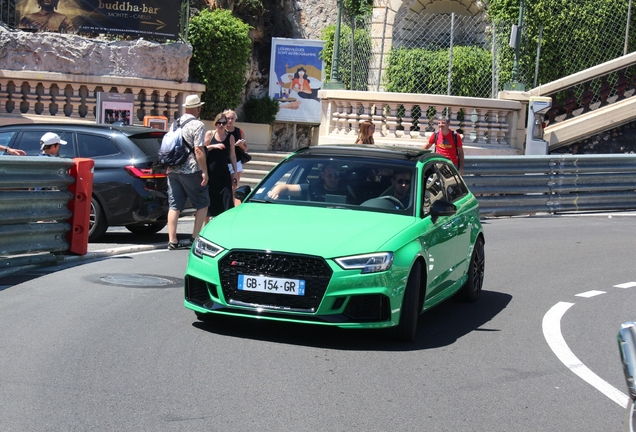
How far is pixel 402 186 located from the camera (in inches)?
357

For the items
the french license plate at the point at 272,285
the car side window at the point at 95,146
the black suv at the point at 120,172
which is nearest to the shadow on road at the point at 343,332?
the french license plate at the point at 272,285

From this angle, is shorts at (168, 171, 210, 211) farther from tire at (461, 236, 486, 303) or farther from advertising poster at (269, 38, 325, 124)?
advertising poster at (269, 38, 325, 124)

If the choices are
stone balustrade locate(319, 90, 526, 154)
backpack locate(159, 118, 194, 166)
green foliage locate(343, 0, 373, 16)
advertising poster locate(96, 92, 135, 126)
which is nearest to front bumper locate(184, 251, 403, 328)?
backpack locate(159, 118, 194, 166)

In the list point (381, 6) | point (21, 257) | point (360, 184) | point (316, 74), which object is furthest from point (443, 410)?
point (381, 6)

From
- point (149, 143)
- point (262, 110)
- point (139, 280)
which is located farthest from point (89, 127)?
point (262, 110)

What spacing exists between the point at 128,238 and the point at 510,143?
10.4 metres

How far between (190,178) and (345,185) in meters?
4.35

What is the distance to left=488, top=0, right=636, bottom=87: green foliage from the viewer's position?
2817cm

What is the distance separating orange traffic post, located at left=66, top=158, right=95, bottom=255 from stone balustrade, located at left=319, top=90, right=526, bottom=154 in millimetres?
10136

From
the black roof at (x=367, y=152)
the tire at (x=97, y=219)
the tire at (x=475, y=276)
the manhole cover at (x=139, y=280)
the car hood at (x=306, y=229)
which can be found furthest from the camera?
the tire at (x=97, y=219)

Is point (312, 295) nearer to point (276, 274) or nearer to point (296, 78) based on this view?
point (276, 274)

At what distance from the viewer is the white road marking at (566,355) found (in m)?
6.84

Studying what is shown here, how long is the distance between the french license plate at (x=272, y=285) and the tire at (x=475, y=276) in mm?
2856

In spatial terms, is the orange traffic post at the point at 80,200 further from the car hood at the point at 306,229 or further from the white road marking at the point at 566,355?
the white road marking at the point at 566,355
